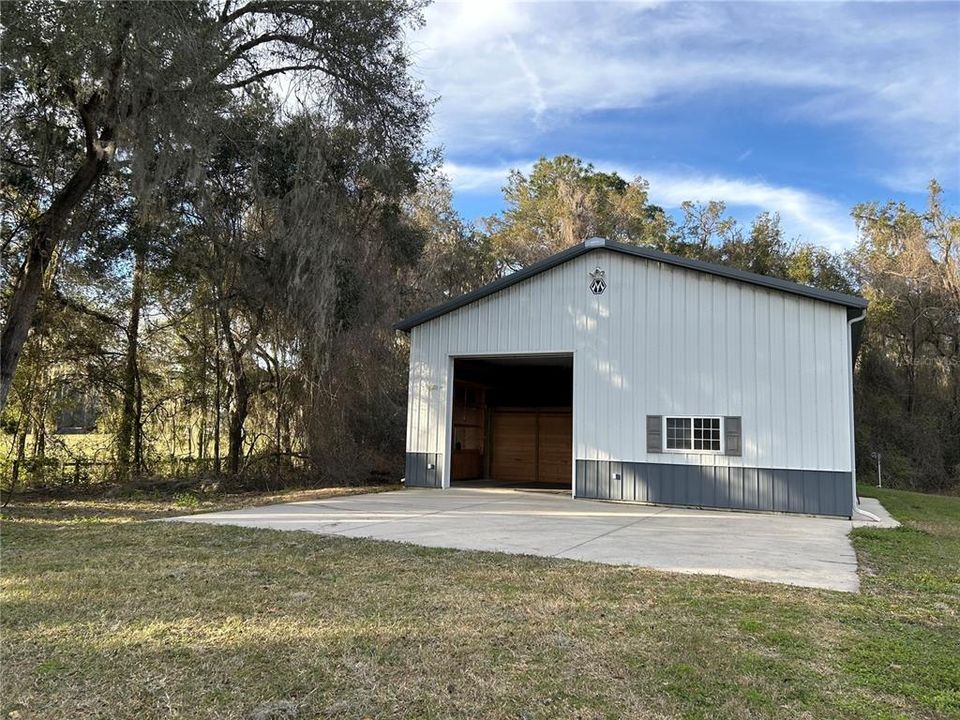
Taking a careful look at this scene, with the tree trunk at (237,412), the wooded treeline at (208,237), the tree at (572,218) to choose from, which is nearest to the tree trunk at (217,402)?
the wooded treeline at (208,237)

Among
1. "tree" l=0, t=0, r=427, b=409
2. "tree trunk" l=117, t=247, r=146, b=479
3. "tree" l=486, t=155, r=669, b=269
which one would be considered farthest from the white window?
"tree" l=486, t=155, r=669, b=269

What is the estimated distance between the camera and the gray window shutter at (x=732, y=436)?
37.1 ft

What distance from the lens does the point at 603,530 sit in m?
8.63

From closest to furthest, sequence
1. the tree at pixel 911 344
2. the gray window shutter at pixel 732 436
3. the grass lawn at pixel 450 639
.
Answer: the grass lawn at pixel 450 639, the gray window shutter at pixel 732 436, the tree at pixel 911 344

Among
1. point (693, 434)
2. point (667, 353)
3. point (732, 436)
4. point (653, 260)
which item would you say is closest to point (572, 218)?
point (653, 260)

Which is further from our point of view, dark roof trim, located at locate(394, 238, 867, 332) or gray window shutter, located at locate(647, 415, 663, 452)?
gray window shutter, located at locate(647, 415, 663, 452)

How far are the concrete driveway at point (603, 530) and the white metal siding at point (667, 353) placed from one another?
1.24m

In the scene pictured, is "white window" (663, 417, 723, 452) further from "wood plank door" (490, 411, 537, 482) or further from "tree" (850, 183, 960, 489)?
"tree" (850, 183, 960, 489)

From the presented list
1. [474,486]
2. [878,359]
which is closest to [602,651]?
[474,486]

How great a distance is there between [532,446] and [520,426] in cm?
63

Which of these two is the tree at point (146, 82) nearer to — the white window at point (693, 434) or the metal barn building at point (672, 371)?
the metal barn building at point (672, 371)

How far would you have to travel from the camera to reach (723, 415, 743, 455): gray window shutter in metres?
11.3

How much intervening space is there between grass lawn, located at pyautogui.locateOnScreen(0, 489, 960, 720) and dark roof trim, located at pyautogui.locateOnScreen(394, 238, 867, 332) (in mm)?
5379

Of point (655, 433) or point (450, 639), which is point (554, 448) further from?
point (450, 639)
